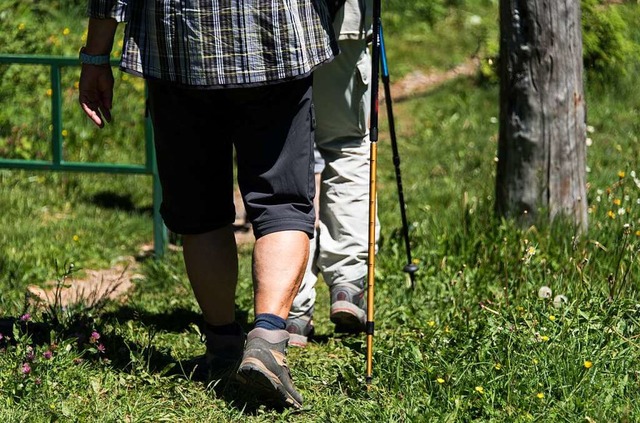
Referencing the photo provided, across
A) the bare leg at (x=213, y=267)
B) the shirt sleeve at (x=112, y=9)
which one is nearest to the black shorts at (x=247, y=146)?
the bare leg at (x=213, y=267)

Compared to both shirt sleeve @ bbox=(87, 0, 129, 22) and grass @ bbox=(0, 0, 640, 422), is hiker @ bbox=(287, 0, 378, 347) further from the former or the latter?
shirt sleeve @ bbox=(87, 0, 129, 22)

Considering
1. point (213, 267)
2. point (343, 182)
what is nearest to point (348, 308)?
point (343, 182)

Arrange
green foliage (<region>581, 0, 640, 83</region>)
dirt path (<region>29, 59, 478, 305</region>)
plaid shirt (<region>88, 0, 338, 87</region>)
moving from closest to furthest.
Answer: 1. plaid shirt (<region>88, 0, 338, 87</region>)
2. dirt path (<region>29, 59, 478, 305</region>)
3. green foliage (<region>581, 0, 640, 83</region>)

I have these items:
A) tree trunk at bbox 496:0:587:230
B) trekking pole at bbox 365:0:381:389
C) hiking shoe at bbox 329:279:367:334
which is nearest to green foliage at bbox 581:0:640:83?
tree trunk at bbox 496:0:587:230

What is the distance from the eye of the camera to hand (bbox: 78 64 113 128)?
144 inches

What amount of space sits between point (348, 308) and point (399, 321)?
359 millimetres

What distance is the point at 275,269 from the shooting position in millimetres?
3561

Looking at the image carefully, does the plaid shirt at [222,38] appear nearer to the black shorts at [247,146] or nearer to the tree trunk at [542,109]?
the black shorts at [247,146]

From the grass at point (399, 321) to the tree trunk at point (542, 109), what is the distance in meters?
0.15

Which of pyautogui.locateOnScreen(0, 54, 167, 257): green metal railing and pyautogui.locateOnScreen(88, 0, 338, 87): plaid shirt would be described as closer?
pyautogui.locateOnScreen(88, 0, 338, 87): plaid shirt

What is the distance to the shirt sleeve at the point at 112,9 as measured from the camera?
348cm

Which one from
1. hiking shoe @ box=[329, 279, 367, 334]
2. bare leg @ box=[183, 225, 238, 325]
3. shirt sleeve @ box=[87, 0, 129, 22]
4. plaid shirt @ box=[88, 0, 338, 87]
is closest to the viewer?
plaid shirt @ box=[88, 0, 338, 87]

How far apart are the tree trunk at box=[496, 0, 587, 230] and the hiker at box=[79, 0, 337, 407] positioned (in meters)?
1.74

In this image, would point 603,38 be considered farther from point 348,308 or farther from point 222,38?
point 222,38
